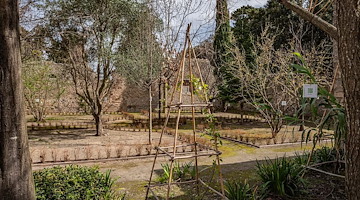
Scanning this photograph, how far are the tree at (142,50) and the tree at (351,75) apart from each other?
6579mm

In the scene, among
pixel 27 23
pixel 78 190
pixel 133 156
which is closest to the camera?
pixel 78 190

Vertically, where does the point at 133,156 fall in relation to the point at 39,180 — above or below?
below

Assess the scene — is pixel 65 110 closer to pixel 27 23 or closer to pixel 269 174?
pixel 27 23

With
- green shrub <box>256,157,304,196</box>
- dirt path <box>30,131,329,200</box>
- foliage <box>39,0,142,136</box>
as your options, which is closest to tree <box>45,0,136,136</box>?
foliage <box>39,0,142,136</box>

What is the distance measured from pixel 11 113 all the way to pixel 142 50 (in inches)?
290

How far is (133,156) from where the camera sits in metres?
6.57

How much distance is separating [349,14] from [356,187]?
161 cm

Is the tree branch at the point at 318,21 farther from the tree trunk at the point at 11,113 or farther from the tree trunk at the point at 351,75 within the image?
the tree trunk at the point at 11,113

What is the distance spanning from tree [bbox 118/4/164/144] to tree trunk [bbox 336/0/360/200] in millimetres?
6583

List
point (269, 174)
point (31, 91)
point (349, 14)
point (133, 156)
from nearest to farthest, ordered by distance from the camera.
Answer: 1. point (349, 14)
2. point (269, 174)
3. point (133, 156)
4. point (31, 91)

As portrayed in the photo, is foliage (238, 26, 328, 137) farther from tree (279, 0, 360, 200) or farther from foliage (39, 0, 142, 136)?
tree (279, 0, 360, 200)

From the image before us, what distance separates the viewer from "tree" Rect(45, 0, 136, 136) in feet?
29.5

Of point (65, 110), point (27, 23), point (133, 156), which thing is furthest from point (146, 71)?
point (65, 110)

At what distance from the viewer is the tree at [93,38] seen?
8.99m
